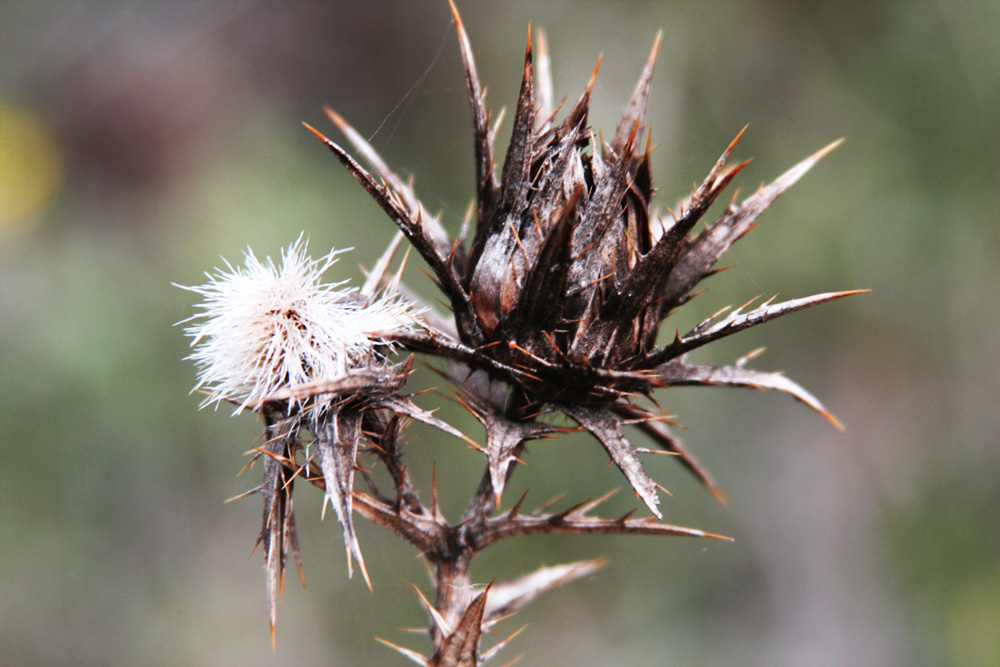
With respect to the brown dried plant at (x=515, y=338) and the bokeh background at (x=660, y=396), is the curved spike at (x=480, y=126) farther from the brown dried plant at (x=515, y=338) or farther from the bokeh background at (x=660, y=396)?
the bokeh background at (x=660, y=396)

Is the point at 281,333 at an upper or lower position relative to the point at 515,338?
upper

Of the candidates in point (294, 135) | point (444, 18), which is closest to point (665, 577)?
point (294, 135)

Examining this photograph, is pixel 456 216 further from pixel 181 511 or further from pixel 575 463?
pixel 181 511

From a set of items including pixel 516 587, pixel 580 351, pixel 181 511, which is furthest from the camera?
pixel 181 511

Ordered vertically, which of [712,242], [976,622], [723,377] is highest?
[712,242]

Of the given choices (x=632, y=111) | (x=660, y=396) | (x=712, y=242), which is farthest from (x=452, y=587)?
(x=660, y=396)

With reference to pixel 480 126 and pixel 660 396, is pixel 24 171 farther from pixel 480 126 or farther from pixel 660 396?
pixel 660 396
